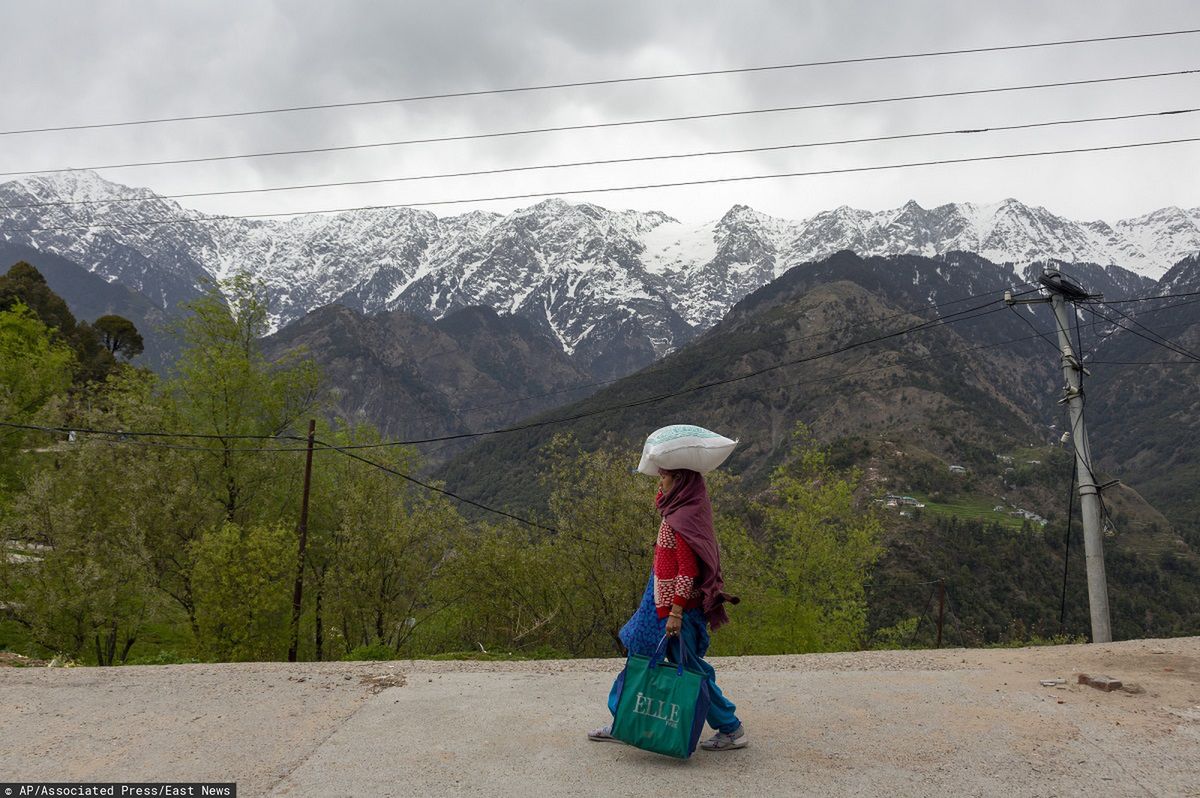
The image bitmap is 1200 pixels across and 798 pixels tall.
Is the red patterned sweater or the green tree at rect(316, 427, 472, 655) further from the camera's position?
the green tree at rect(316, 427, 472, 655)

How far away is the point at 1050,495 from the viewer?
137m

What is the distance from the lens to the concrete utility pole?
48.6ft

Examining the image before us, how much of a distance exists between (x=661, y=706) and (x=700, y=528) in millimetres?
1253

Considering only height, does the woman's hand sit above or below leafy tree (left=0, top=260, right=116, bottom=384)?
below

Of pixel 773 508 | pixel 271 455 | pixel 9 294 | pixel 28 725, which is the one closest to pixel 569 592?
pixel 773 508

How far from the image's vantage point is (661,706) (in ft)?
18.1

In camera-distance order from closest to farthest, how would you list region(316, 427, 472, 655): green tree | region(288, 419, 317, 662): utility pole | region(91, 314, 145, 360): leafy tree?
region(288, 419, 317, 662): utility pole
region(316, 427, 472, 655): green tree
region(91, 314, 145, 360): leafy tree

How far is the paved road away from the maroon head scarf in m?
1.13

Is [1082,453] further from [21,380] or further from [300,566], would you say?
[21,380]

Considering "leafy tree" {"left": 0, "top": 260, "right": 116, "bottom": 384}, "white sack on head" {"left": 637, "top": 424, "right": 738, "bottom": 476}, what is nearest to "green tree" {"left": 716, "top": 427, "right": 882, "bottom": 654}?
"white sack on head" {"left": 637, "top": 424, "right": 738, "bottom": 476}

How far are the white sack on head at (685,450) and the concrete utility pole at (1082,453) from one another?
11.9 metres

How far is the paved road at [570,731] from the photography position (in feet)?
17.5

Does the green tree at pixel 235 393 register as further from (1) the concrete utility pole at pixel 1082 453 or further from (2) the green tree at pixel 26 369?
(1) the concrete utility pole at pixel 1082 453

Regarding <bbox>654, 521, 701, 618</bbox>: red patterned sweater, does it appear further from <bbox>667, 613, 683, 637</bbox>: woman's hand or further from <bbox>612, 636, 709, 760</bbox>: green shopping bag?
<bbox>612, 636, 709, 760</bbox>: green shopping bag
